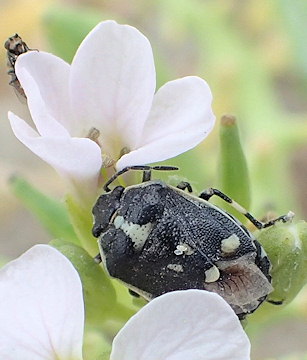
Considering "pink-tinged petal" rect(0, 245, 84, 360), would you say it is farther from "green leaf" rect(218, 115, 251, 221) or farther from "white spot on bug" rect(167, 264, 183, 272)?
"green leaf" rect(218, 115, 251, 221)

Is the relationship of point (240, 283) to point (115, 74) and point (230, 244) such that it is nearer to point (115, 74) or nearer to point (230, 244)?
point (230, 244)

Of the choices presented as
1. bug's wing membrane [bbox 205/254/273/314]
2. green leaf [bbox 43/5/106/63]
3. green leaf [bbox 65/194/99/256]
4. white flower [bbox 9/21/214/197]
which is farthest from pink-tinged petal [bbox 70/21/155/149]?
green leaf [bbox 43/5/106/63]

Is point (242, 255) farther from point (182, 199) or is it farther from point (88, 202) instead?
point (88, 202)

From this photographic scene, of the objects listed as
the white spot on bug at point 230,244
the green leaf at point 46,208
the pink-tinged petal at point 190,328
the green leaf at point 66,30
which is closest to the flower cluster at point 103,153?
the pink-tinged petal at point 190,328

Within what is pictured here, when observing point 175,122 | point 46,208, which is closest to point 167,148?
point 175,122

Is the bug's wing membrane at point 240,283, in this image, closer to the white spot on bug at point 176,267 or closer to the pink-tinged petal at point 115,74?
the white spot on bug at point 176,267

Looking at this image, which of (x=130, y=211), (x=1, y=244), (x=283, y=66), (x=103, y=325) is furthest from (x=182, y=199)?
(x=1, y=244)
